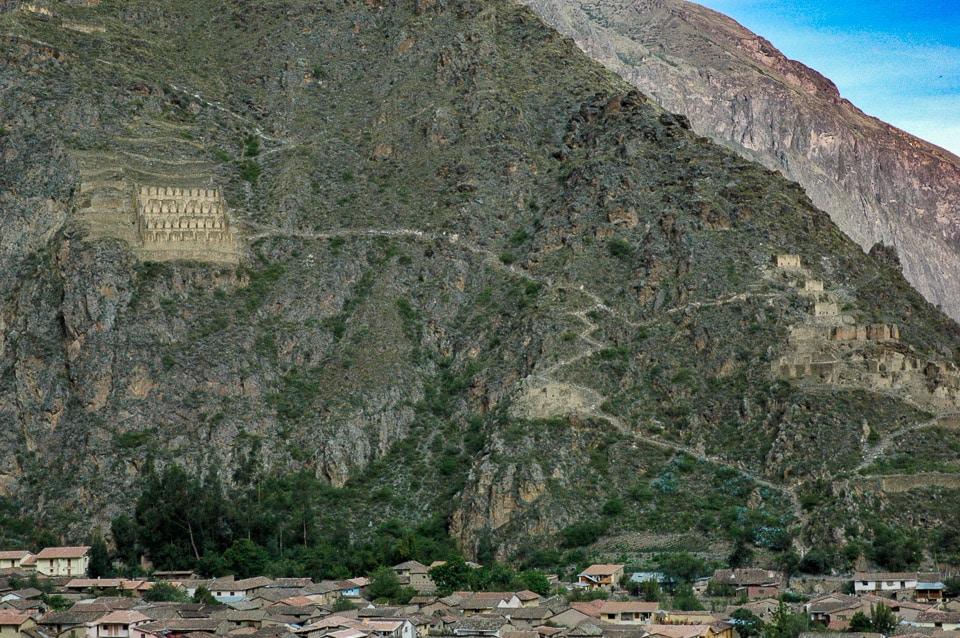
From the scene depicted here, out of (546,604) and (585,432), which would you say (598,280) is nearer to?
(585,432)

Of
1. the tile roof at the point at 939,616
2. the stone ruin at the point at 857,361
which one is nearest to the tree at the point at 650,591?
the tile roof at the point at 939,616

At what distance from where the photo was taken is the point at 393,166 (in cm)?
15938

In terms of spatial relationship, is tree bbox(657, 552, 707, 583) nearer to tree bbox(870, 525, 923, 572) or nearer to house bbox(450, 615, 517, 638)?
tree bbox(870, 525, 923, 572)

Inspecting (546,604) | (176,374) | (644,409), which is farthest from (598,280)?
(546,604)

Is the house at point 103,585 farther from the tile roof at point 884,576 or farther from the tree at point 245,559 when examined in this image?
the tile roof at point 884,576

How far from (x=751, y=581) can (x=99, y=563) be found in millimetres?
41919

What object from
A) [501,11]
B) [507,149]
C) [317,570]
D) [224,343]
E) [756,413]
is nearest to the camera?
[317,570]

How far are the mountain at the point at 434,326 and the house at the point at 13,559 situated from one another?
5381mm

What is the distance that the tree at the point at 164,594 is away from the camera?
106438 millimetres

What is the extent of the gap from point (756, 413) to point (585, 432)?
1228 centimetres

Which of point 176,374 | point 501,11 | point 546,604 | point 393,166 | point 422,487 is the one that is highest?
point 501,11

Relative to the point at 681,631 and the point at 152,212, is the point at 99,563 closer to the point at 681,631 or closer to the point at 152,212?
the point at 152,212

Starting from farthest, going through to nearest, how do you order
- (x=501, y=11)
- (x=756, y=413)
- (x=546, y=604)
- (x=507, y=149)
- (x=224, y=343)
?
(x=501, y=11) < (x=507, y=149) < (x=224, y=343) < (x=756, y=413) < (x=546, y=604)

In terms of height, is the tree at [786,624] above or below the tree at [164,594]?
below
